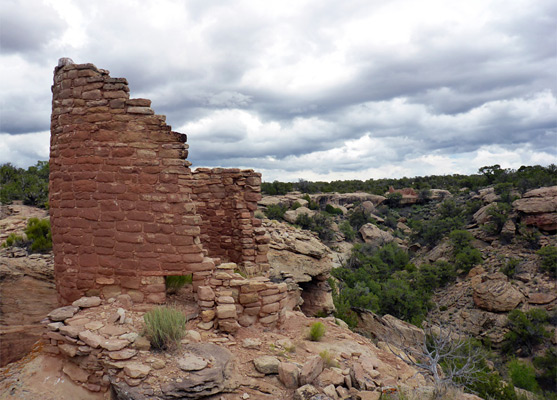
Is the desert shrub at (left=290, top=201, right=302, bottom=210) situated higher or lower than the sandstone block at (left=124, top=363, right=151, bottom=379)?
higher

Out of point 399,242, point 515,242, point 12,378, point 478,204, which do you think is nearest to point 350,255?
point 399,242

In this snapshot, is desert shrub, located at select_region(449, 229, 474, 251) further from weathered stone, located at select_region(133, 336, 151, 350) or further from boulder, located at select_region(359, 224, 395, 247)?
weathered stone, located at select_region(133, 336, 151, 350)

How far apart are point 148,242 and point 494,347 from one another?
15.5 m

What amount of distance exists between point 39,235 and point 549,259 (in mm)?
20901

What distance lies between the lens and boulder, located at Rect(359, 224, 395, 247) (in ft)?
92.5

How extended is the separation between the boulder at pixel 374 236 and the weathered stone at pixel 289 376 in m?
24.2

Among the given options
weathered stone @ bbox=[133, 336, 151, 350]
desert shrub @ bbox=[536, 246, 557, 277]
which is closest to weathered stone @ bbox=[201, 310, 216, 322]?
weathered stone @ bbox=[133, 336, 151, 350]

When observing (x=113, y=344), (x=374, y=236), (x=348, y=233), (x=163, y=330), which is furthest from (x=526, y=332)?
(x=113, y=344)

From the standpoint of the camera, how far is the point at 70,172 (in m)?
5.64

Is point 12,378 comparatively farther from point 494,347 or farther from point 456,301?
point 456,301

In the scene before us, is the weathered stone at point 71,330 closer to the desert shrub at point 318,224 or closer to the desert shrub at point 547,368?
the desert shrub at point 547,368

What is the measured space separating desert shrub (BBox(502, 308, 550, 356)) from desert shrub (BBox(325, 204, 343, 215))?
19.4 metres

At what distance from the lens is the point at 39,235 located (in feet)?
32.0

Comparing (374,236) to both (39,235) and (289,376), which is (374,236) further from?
(289,376)
